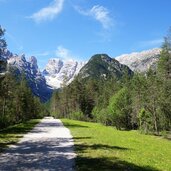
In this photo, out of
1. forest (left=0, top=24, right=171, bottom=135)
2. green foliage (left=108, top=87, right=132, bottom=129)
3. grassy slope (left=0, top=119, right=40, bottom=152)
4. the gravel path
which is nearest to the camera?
the gravel path

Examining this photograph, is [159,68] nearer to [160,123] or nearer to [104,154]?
[160,123]

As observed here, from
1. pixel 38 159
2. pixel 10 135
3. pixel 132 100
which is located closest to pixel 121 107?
pixel 132 100

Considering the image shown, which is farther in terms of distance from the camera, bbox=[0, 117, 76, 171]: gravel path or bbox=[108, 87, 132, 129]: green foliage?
bbox=[108, 87, 132, 129]: green foliage

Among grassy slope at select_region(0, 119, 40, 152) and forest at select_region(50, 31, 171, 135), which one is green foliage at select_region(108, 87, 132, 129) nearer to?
forest at select_region(50, 31, 171, 135)

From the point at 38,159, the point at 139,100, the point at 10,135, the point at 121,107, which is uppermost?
the point at 139,100

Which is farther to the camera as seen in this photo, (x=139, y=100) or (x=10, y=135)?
(x=139, y=100)

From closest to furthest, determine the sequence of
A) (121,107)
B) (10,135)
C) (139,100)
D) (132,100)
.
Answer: (10,135)
(139,100)
(132,100)
(121,107)

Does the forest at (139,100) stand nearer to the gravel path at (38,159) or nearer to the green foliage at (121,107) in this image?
the green foliage at (121,107)

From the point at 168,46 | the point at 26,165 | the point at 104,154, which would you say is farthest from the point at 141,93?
the point at 26,165

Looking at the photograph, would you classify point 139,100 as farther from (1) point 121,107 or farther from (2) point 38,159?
(2) point 38,159

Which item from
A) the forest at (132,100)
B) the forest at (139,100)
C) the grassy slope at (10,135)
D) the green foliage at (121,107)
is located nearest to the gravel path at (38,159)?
the grassy slope at (10,135)

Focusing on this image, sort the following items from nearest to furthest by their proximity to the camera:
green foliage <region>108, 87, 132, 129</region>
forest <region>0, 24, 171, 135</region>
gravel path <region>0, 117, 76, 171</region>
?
gravel path <region>0, 117, 76, 171</region> → forest <region>0, 24, 171, 135</region> → green foliage <region>108, 87, 132, 129</region>

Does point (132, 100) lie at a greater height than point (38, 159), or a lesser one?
greater

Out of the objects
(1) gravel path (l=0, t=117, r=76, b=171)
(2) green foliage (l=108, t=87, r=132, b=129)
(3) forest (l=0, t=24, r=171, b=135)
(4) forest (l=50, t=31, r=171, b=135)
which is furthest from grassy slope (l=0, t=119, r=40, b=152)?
(2) green foliage (l=108, t=87, r=132, b=129)
